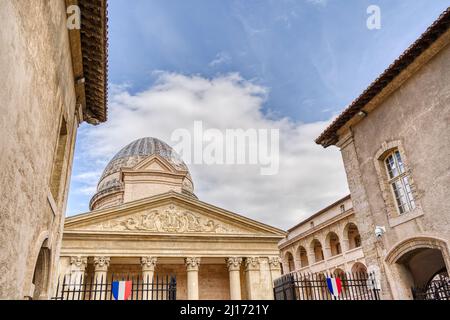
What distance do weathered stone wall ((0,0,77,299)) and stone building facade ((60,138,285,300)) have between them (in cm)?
1501

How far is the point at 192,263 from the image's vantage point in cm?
2322

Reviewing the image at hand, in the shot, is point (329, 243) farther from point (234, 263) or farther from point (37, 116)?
point (37, 116)

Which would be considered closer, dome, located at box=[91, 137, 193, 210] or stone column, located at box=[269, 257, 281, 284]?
stone column, located at box=[269, 257, 281, 284]

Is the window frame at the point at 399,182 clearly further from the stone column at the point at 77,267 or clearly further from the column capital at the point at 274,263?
the stone column at the point at 77,267

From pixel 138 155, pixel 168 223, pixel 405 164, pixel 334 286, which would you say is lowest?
pixel 334 286

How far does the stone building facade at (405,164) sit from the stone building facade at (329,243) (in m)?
17.9

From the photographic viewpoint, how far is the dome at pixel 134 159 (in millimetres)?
37188

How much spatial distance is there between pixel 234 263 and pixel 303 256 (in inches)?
683

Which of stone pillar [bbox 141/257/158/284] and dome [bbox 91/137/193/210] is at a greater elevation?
dome [bbox 91/137/193/210]

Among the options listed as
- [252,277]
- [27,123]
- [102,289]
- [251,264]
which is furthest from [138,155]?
[27,123]

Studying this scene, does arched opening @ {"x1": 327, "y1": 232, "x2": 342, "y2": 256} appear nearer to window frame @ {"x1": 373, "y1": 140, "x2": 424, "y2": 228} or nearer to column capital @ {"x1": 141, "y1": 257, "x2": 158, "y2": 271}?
column capital @ {"x1": 141, "y1": 257, "x2": 158, "y2": 271}

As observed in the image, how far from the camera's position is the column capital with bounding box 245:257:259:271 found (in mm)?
24172

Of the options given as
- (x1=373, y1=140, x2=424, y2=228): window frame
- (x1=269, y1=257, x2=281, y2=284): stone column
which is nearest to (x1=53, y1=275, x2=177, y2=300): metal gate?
(x1=373, y1=140, x2=424, y2=228): window frame
